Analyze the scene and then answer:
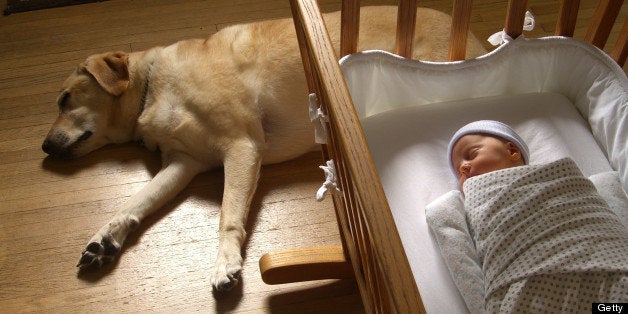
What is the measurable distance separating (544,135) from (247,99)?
881mm

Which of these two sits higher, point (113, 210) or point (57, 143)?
point (57, 143)

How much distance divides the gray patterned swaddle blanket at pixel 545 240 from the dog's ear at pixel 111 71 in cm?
123

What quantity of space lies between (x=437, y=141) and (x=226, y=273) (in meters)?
0.67

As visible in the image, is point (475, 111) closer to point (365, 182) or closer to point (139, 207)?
point (365, 182)

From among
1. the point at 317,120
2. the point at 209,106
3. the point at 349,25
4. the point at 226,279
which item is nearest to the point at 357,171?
the point at 317,120

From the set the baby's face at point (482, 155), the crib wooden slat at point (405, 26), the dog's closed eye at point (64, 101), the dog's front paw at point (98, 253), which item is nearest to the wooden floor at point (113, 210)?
the dog's front paw at point (98, 253)

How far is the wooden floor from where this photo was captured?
5.55ft

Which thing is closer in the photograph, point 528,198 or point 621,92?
point 528,198

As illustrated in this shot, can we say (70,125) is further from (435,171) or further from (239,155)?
(435,171)

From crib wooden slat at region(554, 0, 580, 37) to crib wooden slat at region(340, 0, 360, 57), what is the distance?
0.54m

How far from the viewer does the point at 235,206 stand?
5.90ft

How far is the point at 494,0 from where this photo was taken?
259 cm

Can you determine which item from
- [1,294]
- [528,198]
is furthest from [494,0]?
[1,294]

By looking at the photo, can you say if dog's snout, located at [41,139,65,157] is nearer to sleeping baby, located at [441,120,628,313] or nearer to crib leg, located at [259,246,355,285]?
crib leg, located at [259,246,355,285]
